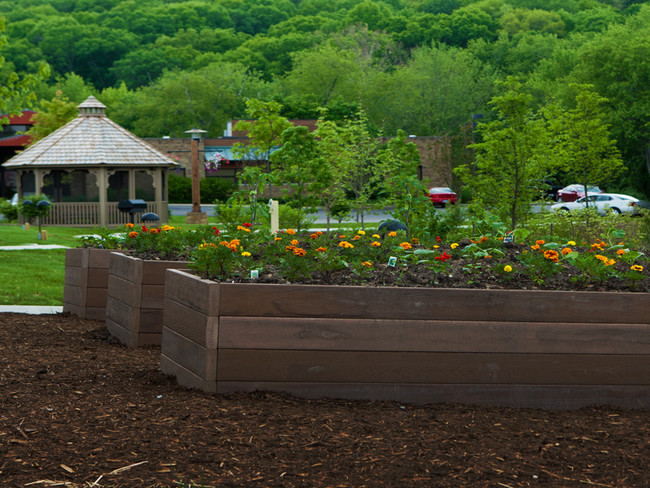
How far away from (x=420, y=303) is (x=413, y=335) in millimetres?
201

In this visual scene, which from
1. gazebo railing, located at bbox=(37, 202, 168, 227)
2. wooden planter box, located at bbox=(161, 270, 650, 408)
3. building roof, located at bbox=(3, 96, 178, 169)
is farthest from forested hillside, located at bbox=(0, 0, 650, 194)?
wooden planter box, located at bbox=(161, 270, 650, 408)

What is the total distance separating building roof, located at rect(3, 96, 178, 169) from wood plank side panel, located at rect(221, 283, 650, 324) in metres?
26.4

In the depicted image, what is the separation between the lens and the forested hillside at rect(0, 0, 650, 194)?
164 ft

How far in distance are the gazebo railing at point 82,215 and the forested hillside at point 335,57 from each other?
26.2 meters

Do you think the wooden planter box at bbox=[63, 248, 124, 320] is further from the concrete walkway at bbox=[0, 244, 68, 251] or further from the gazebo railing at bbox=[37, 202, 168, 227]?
the gazebo railing at bbox=[37, 202, 168, 227]

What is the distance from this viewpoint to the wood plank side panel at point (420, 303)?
4457 millimetres

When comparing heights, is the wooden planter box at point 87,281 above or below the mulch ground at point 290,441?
above

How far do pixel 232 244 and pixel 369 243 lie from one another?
1.58 meters

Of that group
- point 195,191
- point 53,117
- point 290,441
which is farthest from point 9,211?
point 290,441

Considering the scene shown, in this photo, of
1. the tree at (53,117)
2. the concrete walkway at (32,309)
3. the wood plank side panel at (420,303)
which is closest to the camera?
the wood plank side panel at (420,303)

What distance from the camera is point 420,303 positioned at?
4496mm

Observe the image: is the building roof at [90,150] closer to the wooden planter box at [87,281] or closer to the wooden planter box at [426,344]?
the wooden planter box at [87,281]

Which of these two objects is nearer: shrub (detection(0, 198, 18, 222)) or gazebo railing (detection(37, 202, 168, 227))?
shrub (detection(0, 198, 18, 222))

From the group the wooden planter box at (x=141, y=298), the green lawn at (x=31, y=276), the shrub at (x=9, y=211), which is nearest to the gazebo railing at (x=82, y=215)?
the shrub at (x=9, y=211)
